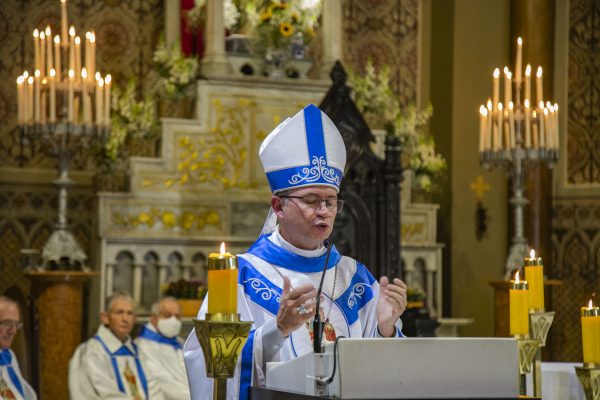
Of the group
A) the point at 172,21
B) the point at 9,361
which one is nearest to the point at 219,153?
the point at 172,21

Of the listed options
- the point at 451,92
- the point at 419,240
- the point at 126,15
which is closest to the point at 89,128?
the point at 126,15

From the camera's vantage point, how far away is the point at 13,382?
250 inches

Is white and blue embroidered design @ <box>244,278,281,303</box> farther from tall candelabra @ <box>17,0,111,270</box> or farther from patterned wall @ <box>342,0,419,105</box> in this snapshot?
patterned wall @ <box>342,0,419,105</box>

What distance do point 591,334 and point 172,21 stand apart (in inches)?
264

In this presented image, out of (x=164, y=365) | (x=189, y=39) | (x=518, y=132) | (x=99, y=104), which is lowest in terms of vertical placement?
(x=164, y=365)

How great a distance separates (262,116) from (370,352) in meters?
6.83

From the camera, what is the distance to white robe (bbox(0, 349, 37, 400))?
628 centimetres

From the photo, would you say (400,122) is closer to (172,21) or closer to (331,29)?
(331,29)

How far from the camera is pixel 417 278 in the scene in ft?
30.9

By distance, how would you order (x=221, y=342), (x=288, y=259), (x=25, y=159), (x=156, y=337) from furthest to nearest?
(x=25, y=159), (x=156, y=337), (x=288, y=259), (x=221, y=342)

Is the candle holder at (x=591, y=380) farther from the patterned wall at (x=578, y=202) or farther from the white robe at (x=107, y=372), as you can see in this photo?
the patterned wall at (x=578, y=202)

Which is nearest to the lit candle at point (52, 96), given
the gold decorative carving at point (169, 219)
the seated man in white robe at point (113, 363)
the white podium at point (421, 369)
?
the gold decorative carving at point (169, 219)

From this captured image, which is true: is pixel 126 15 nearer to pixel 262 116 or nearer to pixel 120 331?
pixel 262 116

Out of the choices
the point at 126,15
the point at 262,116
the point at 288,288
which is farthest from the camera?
the point at 126,15
